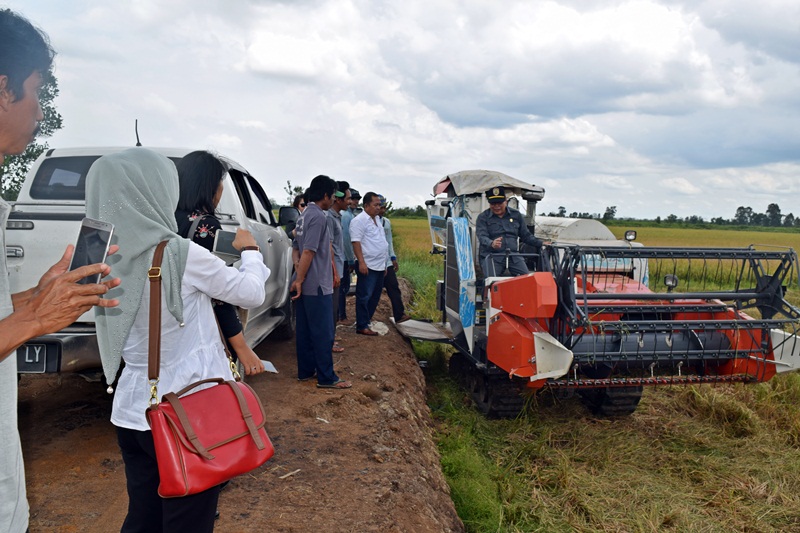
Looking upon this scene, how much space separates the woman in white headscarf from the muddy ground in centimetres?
108

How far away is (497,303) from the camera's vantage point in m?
5.40

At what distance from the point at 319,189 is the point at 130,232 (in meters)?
3.58

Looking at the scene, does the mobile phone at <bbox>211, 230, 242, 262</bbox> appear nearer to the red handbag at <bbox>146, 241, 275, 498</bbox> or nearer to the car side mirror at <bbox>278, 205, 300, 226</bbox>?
the red handbag at <bbox>146, 241, 275, 498</bbox>

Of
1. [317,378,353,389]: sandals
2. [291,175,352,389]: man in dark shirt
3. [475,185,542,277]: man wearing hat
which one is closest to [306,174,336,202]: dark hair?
[291,175,352,389]: man in dark shirt

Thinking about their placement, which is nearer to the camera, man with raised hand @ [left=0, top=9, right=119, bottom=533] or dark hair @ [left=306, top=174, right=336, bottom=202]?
man with raised hand @ [left=0, top=9, right=119, bottom=533]

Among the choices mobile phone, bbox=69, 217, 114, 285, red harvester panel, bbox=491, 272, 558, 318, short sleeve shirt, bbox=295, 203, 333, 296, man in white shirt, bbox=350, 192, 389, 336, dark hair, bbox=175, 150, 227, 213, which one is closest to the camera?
mobile phone, bbox=69, 217, 114, 285

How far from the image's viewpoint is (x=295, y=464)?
12.7 feet

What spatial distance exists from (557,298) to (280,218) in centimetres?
300

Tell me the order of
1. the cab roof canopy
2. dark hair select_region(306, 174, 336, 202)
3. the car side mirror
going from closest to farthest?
1. dark hair select_region(306, 174, 336, 202)
2. the car side mirror
3. the cab roof canopy

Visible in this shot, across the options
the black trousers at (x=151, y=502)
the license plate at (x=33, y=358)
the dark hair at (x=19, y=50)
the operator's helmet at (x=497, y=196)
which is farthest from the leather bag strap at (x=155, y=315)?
the operator's helmet at (x=497, y=196)

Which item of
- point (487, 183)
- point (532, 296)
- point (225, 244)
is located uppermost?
point (487, 183)

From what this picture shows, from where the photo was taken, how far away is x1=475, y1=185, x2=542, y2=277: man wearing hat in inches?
262

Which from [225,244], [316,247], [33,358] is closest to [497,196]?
[316,247]

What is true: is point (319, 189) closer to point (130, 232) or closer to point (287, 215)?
point (287, 215)
